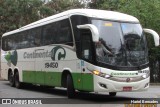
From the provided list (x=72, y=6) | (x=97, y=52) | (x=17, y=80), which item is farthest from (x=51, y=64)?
(x=72, y=6)

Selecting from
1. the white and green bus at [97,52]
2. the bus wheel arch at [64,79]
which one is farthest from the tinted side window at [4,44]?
the bus wheel arch at [64,79]

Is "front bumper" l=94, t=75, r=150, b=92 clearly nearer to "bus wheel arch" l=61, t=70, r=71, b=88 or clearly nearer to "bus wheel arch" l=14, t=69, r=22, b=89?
"bus wheel arch" l=61, t=70, r=71, b=88

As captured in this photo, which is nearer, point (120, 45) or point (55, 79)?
point (120, 45)

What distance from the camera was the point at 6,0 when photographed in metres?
41.6

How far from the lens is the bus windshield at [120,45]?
16.2 meters

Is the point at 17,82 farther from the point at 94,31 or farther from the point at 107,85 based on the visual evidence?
the point at 94,31

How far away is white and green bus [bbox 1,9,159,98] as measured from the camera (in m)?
16.1

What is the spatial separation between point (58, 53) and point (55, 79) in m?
1.25

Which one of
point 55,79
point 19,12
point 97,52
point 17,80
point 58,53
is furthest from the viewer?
point 19,12

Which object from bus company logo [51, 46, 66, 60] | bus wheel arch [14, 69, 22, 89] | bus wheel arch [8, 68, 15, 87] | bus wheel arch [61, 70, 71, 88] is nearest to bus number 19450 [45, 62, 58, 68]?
bus company logo [51, 46, 66, 60]

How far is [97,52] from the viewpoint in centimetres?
1616

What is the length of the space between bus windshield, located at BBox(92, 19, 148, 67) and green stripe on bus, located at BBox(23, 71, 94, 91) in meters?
1.06

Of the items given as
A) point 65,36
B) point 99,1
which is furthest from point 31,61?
point 99,1

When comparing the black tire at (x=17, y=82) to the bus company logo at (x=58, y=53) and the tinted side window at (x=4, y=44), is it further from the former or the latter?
the bus company logo at (x=58, y=53)
